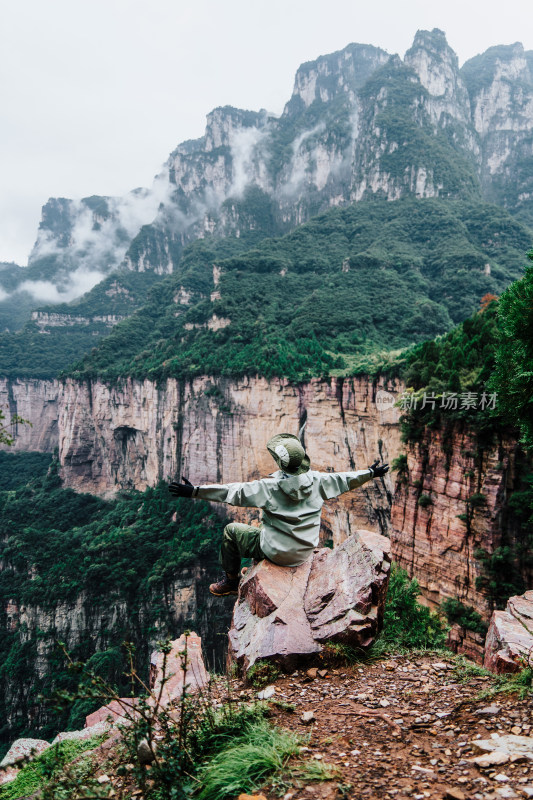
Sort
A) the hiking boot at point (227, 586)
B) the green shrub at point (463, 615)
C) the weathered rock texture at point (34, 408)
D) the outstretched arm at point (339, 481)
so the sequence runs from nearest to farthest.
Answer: the outstretched arm at point (339, 481) → the hiking boot at point (227, 586) → the green shrub at point (463, 615) → the weathered rock texture at point (34, 408)

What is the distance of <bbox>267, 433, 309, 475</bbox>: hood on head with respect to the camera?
386 centimetres

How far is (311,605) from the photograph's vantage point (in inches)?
155

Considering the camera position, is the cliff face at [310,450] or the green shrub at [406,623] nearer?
the green shrub at [406,623]

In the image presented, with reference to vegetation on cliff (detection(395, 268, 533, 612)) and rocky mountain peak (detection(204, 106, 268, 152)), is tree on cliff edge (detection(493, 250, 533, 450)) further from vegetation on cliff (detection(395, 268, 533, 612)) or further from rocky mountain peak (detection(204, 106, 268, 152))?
rocky mountain peak (detection(204, 106, 268, 152))

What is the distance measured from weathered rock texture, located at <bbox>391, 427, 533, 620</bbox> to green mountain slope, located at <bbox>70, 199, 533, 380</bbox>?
584 inches

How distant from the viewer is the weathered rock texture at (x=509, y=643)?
3.10 m

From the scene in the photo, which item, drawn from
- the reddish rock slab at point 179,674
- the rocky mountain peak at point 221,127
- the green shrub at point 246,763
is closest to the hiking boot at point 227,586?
the reddish rock slab at point 179,674

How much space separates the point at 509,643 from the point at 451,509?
851 centimetres

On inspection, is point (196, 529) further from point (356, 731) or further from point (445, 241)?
point (445, 241)

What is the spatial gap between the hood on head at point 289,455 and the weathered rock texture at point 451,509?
8.15 metres

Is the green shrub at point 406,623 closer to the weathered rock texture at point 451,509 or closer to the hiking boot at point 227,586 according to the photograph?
the hiking boot at point 227,586

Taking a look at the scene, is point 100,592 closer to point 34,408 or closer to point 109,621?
point 109,621

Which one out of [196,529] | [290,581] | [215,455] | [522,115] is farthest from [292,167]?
[290,581]

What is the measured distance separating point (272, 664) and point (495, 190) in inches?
3720
